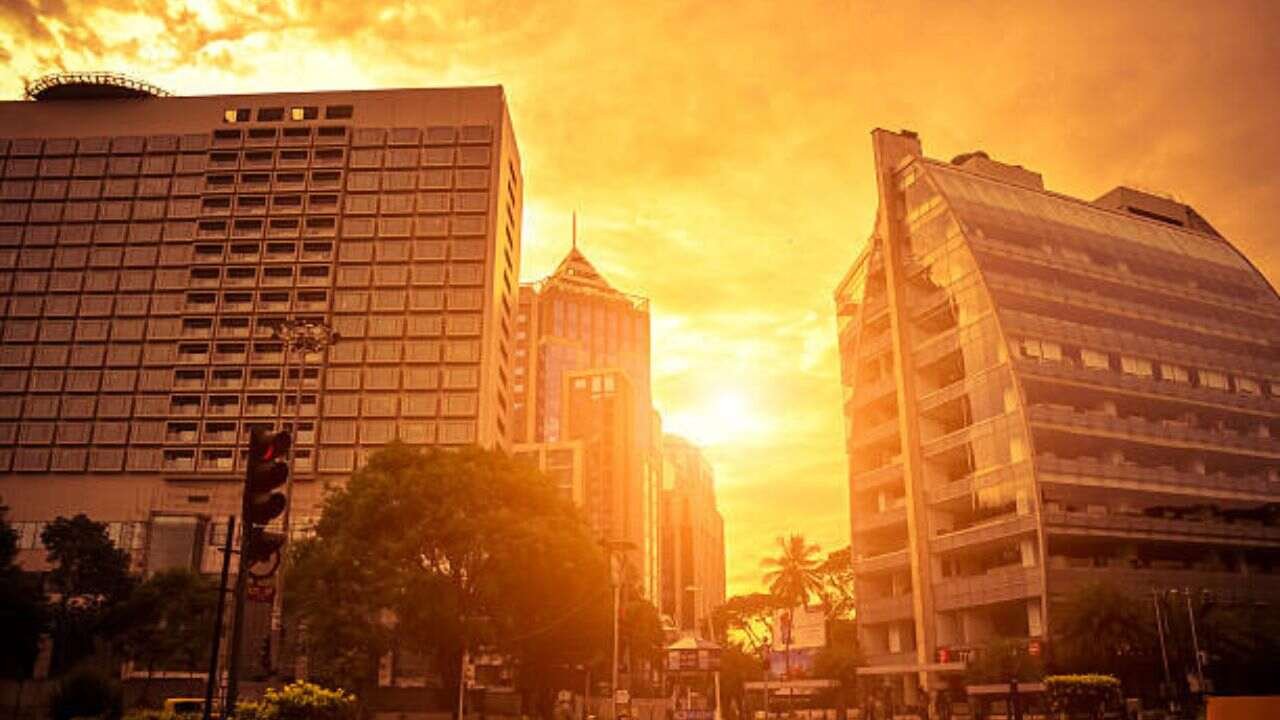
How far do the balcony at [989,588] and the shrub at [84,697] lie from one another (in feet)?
167

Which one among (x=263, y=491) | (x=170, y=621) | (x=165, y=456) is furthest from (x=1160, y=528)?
(x=165, y=456)

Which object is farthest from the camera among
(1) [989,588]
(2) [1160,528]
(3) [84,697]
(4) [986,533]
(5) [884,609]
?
(5) [884,609]

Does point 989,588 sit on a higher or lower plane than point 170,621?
higher

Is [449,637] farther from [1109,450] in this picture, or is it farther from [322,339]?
[1109,450]

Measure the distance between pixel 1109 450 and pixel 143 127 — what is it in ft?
335

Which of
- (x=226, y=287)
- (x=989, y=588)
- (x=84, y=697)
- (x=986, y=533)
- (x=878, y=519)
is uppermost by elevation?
(x=226, y=287)

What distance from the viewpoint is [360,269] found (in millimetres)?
103938

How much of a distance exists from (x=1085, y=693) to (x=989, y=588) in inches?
1244

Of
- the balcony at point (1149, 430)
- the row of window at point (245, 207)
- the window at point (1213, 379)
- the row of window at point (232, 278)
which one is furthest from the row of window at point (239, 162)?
the window at point (1213, 379)

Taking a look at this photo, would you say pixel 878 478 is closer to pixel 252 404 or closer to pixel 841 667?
pixel 841 667

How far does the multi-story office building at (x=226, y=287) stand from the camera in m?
97.9

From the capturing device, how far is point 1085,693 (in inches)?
1380

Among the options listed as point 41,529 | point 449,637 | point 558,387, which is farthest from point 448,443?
point 558,387

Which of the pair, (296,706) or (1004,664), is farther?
(1004,664)
